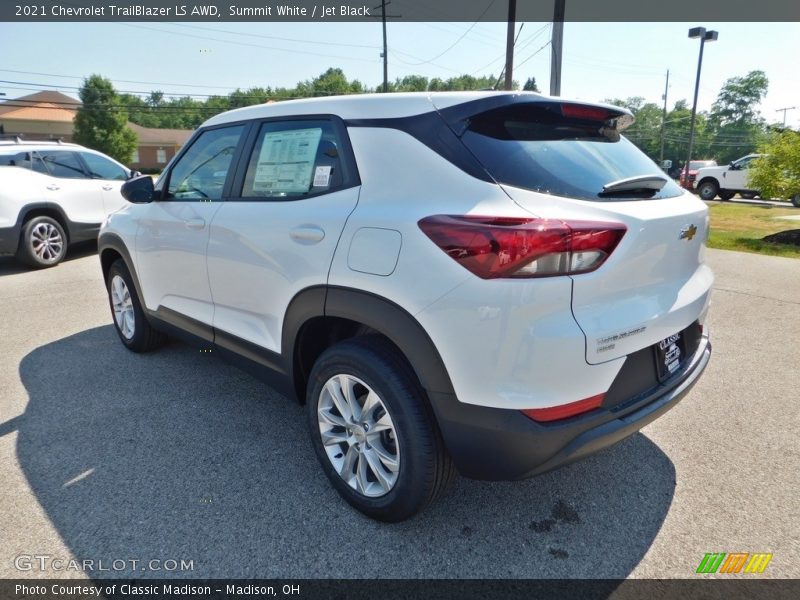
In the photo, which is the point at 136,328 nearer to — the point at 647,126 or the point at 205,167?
the point at 205,167

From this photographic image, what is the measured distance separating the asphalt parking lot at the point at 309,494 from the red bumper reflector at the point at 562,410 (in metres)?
0.70

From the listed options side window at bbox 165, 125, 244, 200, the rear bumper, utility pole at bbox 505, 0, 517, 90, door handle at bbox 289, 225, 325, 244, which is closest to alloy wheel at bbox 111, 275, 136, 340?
side window at bbox 165, 125, 244, 200

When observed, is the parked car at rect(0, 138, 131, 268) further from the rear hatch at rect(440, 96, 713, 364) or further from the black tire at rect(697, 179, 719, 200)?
the black tire at rect(697, 179, 719, 200)

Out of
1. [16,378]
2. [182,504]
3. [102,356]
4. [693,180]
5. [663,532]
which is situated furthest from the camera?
[693,180]

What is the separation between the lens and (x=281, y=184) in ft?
8.93

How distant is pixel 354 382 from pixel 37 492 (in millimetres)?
1724

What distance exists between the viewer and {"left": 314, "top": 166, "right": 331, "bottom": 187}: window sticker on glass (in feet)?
8.02

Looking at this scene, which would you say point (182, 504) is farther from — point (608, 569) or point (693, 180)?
point (693, 180)

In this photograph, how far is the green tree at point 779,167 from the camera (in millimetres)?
10172

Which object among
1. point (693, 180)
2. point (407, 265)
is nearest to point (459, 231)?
point (407, 265)

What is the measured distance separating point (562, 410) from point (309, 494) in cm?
137

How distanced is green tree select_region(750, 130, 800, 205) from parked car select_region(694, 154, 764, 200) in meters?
11.0

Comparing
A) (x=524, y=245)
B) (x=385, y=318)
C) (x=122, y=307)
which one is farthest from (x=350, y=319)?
(x=122, y=307)

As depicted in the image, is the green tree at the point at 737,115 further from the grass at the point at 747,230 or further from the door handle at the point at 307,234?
the door handle at the point at 307,234
